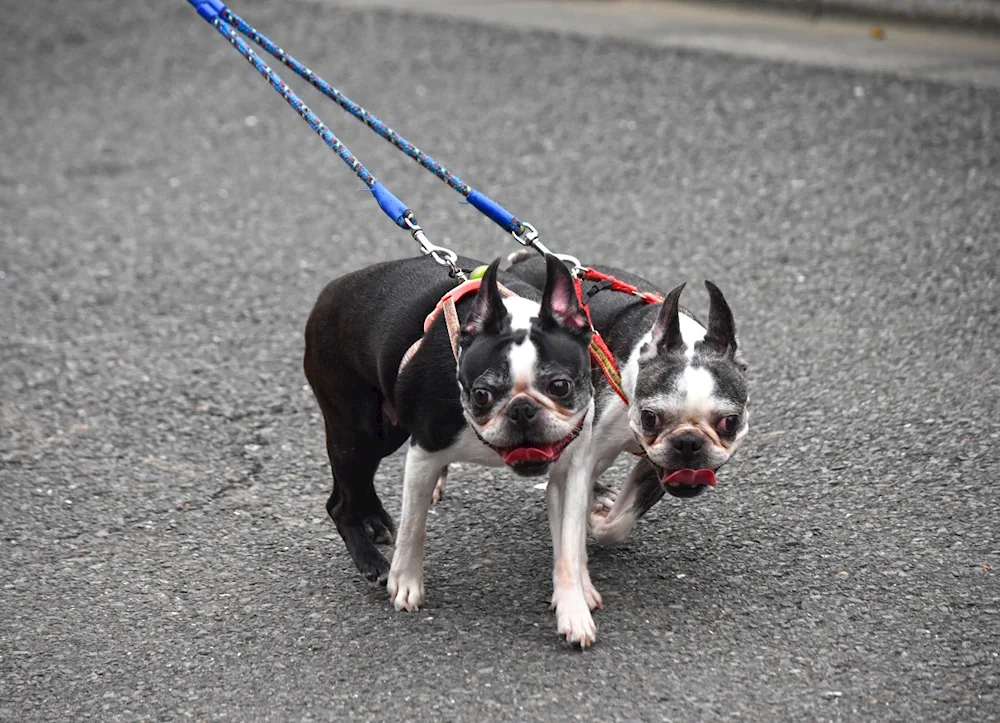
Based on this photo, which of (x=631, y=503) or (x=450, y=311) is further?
(x=631, y=503)

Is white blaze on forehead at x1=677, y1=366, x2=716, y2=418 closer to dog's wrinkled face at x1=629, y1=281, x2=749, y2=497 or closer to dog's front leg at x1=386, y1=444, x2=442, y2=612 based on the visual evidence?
dog's wrinkled face at x1=629, y1=281, x2=749, y2=497

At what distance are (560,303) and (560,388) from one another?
0.79 ft

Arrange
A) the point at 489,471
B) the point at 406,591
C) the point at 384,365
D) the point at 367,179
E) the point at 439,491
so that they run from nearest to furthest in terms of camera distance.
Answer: the point at 384,365
the point at 406,591
the point at 367,179
the point at 439,491
the point at 489,471

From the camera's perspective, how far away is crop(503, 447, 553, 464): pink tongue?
343cm

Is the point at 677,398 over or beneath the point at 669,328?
beneath

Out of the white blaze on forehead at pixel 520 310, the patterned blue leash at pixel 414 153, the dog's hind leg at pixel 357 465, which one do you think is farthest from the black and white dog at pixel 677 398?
the dog's hind leg at pixel 357 465

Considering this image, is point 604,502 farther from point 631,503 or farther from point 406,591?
point 406,591

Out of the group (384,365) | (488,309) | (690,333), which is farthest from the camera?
(384,365)

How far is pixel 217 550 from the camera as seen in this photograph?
4422 mm

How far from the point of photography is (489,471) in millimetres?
4887

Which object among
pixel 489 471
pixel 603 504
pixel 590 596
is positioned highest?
pixel 590 596

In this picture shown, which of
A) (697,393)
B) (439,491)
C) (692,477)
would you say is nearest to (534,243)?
(697,393)

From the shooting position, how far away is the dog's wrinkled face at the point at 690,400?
11.5 feet

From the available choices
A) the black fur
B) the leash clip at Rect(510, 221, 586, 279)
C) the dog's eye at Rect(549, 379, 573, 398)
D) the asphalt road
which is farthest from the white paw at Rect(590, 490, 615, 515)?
the dog's eye at Rect(549, 379, 573, 398)
